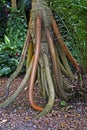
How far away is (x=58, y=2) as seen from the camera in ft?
11.5

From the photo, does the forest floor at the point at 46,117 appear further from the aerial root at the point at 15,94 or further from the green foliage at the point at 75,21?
the green foliage at the point at 75,21

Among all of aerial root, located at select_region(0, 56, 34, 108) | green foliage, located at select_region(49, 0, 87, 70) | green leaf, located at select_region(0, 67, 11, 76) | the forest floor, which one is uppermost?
green foliage, located at select_region(49, 0, 87, 70)

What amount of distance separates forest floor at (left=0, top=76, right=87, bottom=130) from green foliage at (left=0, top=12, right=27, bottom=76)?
2108mm

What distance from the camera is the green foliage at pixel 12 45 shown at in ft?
20.7

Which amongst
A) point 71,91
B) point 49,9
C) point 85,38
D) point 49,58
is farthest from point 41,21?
point 71,91

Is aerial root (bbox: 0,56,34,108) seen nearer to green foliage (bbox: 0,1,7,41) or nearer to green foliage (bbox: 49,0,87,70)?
green foliage (bbox: 49,0,87,70)

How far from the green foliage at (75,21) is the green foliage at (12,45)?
2.47m

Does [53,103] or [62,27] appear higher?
[62,27]

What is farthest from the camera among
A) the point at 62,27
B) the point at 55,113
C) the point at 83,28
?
the point at 62,27

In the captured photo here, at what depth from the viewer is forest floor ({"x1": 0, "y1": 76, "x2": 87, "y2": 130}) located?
3533 millimetres

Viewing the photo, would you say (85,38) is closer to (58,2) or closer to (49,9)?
(58,2)

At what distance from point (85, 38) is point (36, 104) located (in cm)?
115

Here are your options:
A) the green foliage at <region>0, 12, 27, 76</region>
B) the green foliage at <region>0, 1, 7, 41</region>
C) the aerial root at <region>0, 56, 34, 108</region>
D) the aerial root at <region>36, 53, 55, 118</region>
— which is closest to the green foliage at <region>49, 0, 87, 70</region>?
the aerial root at <region>36, 53, 55, 118</region>

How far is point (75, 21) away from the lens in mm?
3533
